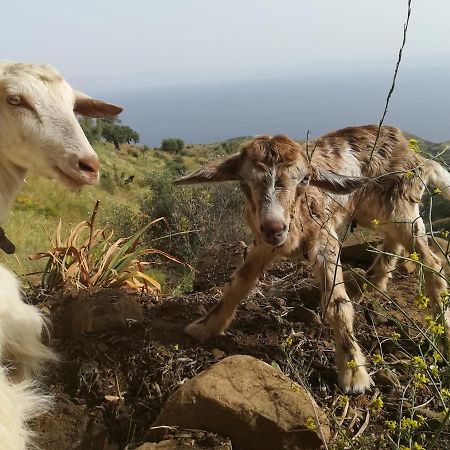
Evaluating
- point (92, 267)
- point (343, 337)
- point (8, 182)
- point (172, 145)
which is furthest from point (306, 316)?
Answer: point (172, 145)

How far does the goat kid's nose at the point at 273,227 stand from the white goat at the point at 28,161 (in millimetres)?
1132

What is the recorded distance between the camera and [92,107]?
4.00 metres

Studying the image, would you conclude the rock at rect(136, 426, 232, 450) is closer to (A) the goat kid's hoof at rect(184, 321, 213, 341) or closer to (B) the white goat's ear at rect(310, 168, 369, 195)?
(A) the goat kid's hoof at rect(184, 321, 213, 341)

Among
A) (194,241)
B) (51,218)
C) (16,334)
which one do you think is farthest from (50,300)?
(51,218)

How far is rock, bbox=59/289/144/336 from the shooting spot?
3615mm

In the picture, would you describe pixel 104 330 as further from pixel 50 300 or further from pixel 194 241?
pixel 194 241

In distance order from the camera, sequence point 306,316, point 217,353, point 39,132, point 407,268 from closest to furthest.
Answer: point 39,132 < point 217,353 < point 306,316 < point 407,268

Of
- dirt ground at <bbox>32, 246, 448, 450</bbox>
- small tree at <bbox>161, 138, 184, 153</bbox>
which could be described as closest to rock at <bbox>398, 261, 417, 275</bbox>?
dirt ground at <bbox>32, 246, 448, 450</bbox>

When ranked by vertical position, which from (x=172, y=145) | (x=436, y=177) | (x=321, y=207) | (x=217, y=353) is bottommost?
(x=172, y=145)

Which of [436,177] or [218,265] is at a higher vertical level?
[436,177]

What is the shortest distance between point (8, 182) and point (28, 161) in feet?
0.78

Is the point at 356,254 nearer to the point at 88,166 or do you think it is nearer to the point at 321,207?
the point at 321,207

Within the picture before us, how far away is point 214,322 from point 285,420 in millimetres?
1237

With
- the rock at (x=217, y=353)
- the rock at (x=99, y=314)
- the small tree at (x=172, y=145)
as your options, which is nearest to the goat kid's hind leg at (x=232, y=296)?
the rock at (x=217, y=353)
